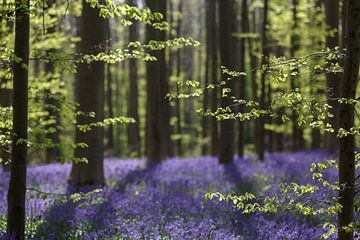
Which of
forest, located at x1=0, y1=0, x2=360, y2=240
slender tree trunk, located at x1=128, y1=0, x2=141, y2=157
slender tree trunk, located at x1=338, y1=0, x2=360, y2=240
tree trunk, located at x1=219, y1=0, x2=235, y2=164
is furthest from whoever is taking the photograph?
slender tree trunk, located at x1=128, y1=0, x2=141, y2=157

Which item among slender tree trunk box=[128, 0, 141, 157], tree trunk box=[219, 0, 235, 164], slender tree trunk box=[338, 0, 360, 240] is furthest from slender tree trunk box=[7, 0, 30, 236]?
slender tree trunk box=[128, 0, 141, 157]

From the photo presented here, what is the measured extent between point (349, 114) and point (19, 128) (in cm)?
422

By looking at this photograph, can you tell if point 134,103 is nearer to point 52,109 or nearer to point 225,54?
point 225,54

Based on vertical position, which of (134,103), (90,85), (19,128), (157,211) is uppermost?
(134,103)

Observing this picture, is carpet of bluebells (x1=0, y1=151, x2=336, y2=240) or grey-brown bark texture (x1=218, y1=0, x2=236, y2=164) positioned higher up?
grey-brown bark texture (x1=218, y1=0, x2=236, y2=164)

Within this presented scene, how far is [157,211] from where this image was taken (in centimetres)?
916

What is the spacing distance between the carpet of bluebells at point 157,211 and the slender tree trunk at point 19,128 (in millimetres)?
587


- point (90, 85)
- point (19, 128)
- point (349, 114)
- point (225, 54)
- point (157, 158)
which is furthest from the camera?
point (157, 158)

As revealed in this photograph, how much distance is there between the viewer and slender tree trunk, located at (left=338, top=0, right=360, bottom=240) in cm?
532

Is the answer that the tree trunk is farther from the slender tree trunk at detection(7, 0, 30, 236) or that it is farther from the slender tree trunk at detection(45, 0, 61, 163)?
the slender tree trunk at detection(7, 0, 30, 236)

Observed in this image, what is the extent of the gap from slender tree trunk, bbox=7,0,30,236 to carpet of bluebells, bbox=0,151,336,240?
0.59 m

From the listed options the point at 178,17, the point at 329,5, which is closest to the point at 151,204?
the point at 329,5

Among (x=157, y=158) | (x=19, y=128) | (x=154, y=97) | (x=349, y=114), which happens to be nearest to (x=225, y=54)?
(x=154, y=97)

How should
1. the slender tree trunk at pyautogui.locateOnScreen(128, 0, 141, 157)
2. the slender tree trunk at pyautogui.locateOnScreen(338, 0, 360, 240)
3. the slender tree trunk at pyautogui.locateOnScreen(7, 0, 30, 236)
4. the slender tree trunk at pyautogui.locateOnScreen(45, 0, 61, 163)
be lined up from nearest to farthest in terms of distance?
the slender tree trunk at pyautogui.locateOnScreen(338, 0, 360, 240)
the slender tree trunk at pyautogui.locateOnScreen(7, 0, 30, 236)
the slender tree trunk at pyautogui.locateOnScreen(45, 0, 61, 163)
the slender tree trunk at pyautogui.locateOnScreen(128, 0, 141, 157)
